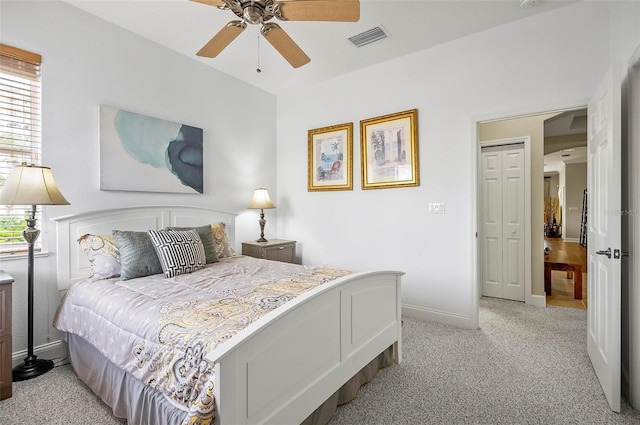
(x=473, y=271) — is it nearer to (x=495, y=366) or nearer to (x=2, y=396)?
(x=495, y=366)

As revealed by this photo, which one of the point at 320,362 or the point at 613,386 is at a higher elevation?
the point at 320,362

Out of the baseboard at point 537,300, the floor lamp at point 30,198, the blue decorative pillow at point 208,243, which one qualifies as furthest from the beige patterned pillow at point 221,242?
the baseboard at point 537,300

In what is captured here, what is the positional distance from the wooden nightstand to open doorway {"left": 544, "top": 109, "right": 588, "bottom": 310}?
3.27 metres

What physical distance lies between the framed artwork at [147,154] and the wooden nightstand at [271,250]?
94cm

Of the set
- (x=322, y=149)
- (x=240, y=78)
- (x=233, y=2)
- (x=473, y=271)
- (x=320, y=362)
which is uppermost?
(x=240, y=78)

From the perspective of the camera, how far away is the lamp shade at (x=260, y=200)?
3940 mm

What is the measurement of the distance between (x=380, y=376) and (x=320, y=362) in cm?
79

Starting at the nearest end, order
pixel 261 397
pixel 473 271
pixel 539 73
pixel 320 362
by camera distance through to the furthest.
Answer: pixel 261 397 → pixel 320 362 → pixel 539 73 → pixel 473 271

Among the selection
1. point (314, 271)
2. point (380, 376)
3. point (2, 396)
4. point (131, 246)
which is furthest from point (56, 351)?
point (380, 376)

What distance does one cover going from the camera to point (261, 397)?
1274 mm

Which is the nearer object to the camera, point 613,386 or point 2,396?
point 613,386

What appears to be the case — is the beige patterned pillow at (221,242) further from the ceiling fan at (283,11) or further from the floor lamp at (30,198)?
the ceiling fan at (283,11)

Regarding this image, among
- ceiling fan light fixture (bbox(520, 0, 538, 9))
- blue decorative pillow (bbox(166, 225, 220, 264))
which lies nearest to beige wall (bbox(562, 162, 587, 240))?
ceiling fan light fixture (bbox(520, 0, 538, 9))

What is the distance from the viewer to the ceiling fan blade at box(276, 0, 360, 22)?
171cm
